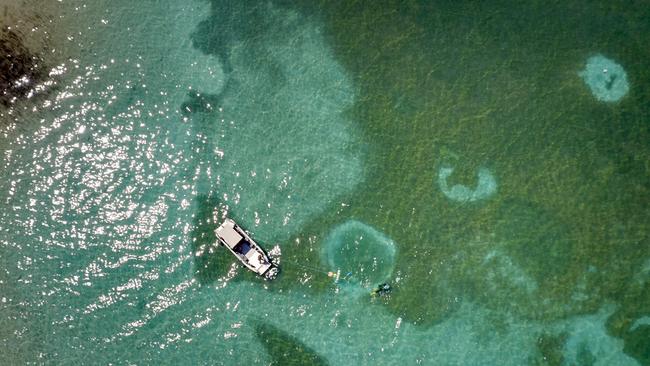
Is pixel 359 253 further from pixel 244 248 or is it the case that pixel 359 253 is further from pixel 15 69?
pixel 15 69

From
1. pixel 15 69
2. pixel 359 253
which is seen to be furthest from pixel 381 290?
pixel 15 69

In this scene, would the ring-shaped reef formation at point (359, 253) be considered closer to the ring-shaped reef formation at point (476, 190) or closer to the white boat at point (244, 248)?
the white boat at point (244, 248)

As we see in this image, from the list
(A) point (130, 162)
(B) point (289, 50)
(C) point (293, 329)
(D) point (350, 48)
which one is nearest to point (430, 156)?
(D) point (350, 48)

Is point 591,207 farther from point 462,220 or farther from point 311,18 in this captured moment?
point 311,18

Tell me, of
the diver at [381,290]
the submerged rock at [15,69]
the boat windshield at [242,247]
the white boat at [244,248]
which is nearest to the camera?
the white boat at [244,248]

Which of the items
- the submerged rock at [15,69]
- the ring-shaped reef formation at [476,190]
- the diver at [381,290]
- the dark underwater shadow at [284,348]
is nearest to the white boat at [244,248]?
the dark underwater shadow at [284,348]

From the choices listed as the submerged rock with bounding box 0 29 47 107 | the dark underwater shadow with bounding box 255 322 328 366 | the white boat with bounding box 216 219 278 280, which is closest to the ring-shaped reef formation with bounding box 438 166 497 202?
the white boat with bounding box 216 219 278 280
